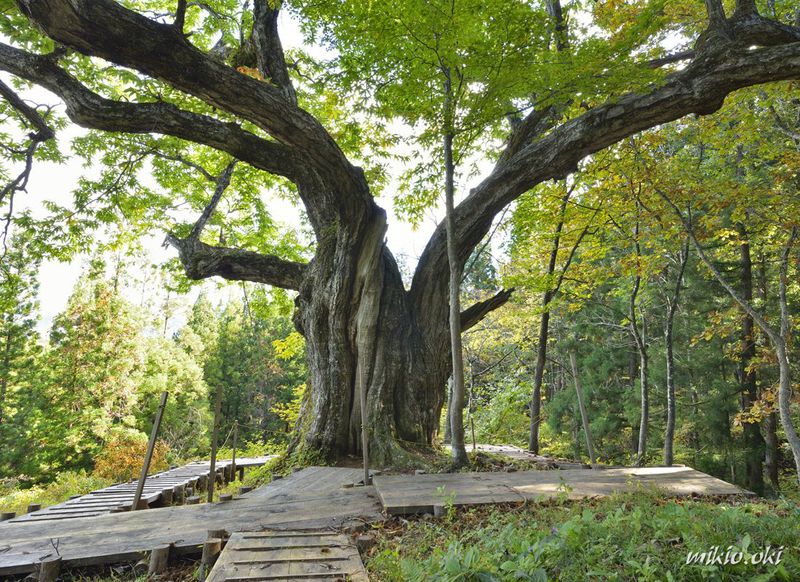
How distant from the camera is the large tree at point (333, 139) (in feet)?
17.6

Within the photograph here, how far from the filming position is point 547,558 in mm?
2408

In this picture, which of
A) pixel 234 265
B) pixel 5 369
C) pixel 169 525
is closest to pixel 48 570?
pixel 169 525

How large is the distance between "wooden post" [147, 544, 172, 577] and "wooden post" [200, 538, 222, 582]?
295 mm

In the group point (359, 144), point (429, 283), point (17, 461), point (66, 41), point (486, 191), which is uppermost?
point (359, 144)

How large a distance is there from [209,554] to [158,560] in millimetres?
429

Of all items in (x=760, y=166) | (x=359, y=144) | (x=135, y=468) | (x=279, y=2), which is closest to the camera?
(x=279, y=2)

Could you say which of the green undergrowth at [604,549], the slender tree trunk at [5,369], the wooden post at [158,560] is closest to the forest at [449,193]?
the green undergrowth at [604,549]

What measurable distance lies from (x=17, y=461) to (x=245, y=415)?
1465 centimetres

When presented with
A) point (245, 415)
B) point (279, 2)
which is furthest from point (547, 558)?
point (245, 415)

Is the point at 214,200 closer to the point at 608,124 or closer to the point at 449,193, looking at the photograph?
the point at 449,193

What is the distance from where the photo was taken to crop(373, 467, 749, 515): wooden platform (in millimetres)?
4129

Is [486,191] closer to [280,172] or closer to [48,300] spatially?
[280,172]

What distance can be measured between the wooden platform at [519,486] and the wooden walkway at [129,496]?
3332 mm

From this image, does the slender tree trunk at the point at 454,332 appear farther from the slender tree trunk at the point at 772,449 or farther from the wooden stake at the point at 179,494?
the slender tree trunk at the point at 772,449
